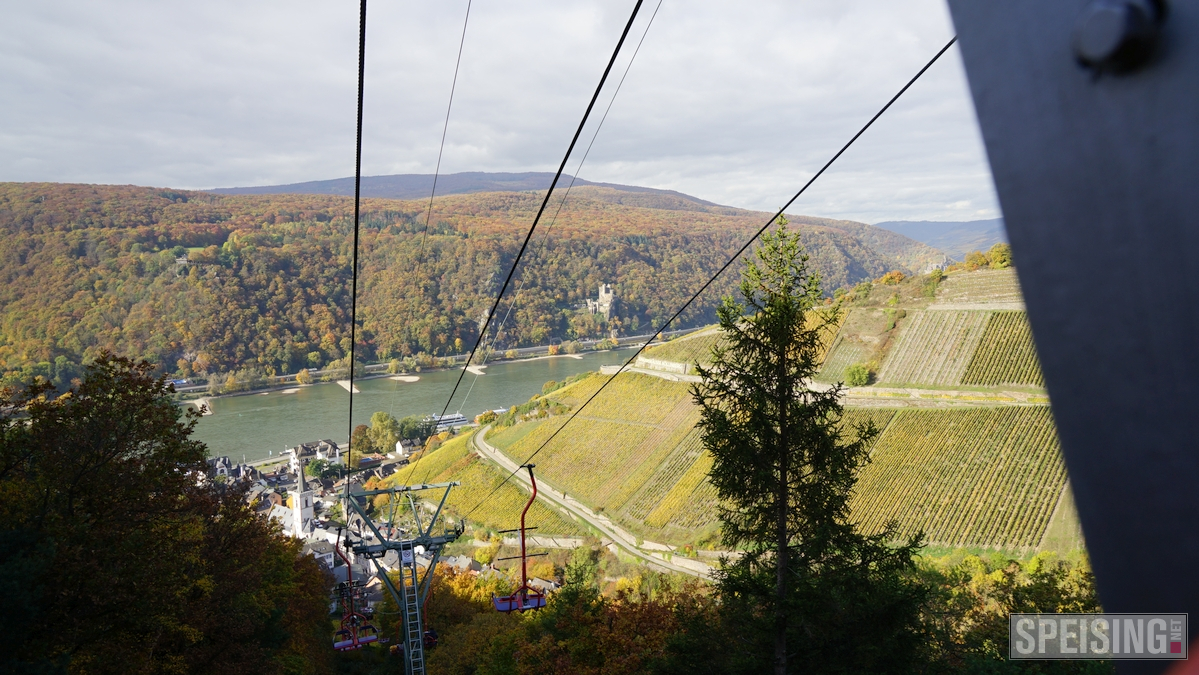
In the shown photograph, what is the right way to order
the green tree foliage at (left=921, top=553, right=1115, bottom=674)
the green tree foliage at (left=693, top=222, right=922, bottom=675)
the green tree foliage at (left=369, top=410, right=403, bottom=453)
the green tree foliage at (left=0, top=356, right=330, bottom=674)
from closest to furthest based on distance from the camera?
1. the green tree foliage at (left=0, top=356, right=330, bottom=674)
2. the green tree foliage at (left=693, top=222, right=922, bottom=675)
3. the green tree foliage at (left=921, top=553, right=1115, bottom=674)
4. the green tree foliage at (left=369, top=410, right=403, bottom=453)

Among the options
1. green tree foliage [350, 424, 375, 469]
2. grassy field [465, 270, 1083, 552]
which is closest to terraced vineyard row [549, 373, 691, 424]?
grassy field [465, 270, 1083, 552]

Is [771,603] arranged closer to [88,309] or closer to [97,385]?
[97,385]

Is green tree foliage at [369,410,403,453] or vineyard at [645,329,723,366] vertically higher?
vineyard at [645,329,723,366]

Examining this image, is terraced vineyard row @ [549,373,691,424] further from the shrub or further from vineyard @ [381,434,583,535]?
the shrub

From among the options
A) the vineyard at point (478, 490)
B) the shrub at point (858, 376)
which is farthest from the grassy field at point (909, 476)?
the shrub at point (858, 376)

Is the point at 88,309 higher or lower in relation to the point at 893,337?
lower

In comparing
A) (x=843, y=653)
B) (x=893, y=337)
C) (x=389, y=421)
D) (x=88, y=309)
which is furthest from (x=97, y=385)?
(x=88, y=309)
